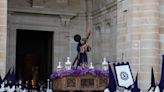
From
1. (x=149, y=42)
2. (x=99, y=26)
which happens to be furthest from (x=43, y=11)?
(x=149, y=42)

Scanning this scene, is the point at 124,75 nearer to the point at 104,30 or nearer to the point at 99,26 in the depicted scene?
the point at 104,30

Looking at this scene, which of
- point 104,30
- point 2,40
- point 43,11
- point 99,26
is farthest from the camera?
point 99,26

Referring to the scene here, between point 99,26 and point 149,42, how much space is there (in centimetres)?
427

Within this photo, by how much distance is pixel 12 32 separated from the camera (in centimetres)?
1928

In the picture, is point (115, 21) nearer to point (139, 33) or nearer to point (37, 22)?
point (139, 33)

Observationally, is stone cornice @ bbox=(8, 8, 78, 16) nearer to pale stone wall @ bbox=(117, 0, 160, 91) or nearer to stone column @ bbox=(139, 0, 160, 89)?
pale stone wall @ bbox=(117, 0, 160, 91)

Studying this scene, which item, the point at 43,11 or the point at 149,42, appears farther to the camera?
the point at 43,11

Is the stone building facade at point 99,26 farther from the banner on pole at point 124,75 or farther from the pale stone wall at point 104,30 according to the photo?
the banner on pole at point 124,75

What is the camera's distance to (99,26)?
65.5ft

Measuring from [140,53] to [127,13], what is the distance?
1641 millimetres

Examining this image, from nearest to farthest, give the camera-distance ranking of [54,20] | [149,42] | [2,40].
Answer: [2,40] < [149,42] < [54,20]

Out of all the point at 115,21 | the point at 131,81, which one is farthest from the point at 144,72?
the point at 115,21

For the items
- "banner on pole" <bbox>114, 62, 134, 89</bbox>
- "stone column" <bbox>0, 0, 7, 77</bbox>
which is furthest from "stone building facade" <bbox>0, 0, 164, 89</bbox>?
"banner on pole" <bbox>114, 62, 134, 89</bbox>

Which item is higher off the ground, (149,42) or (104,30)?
(104,30)
